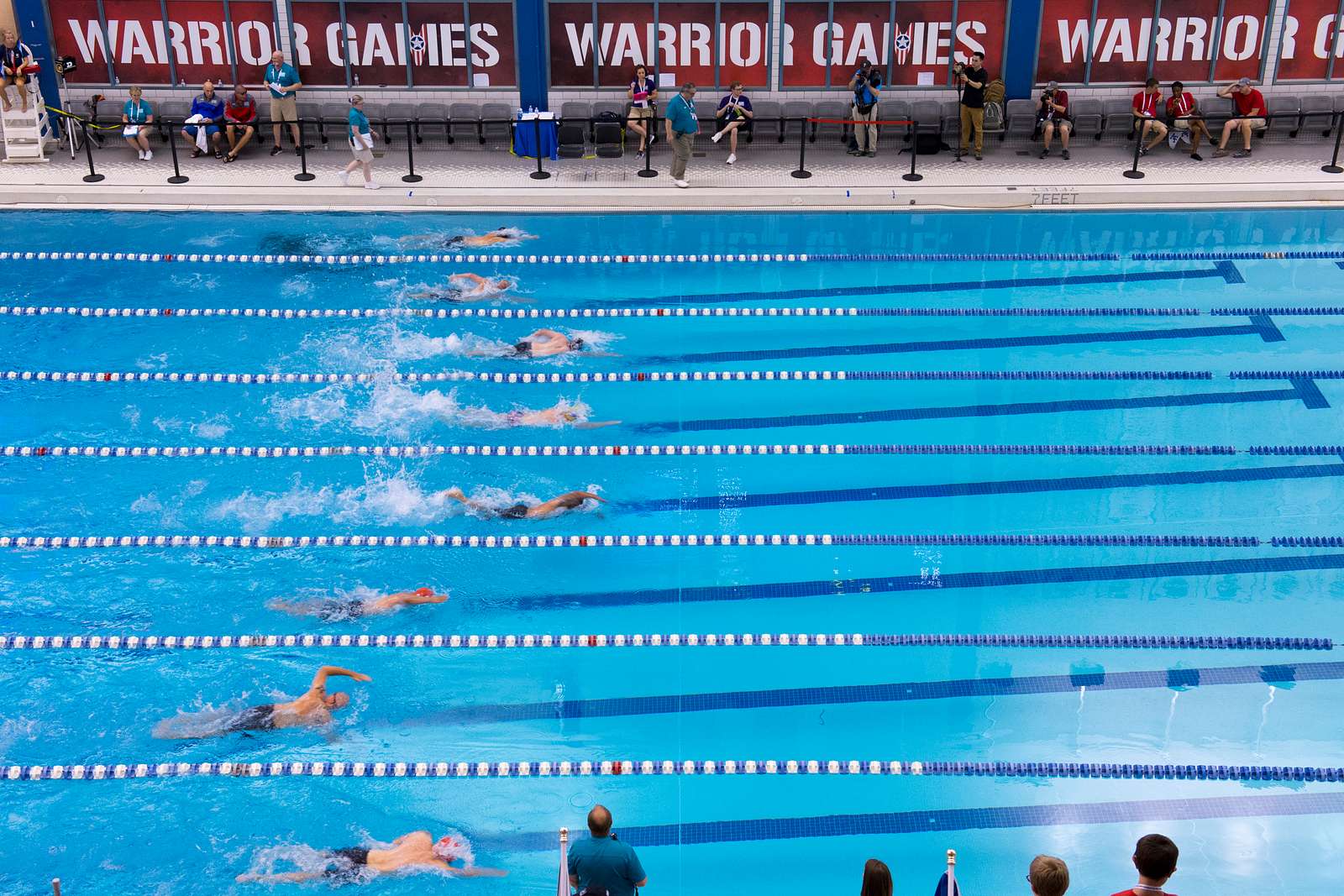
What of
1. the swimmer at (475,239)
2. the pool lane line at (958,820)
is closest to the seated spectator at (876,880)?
the pool lane line at (958,820)

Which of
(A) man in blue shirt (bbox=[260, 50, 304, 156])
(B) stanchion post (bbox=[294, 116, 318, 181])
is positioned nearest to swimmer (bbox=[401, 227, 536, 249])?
(B) stanchion post (bbox=[294, 116, 318, 181])

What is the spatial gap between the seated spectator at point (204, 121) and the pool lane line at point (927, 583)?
8.54 meters

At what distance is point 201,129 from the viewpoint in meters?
14.1

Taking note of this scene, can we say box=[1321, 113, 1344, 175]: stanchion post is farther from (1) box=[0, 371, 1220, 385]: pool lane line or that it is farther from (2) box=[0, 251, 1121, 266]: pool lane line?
(1) box=[0, 371, 1220, 385]: pool lane line

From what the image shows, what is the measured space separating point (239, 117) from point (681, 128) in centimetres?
473

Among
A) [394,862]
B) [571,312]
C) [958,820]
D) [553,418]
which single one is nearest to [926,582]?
[958,820]

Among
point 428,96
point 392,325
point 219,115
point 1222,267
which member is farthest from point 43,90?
point 1222,267

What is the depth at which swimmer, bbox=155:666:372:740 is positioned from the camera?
6.57 m

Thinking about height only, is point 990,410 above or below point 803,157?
below

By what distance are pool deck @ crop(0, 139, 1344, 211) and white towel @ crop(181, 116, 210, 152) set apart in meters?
0.17

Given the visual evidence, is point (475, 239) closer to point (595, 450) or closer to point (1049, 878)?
point (595, 450)

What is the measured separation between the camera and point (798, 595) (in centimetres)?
757

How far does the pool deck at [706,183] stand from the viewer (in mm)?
12883

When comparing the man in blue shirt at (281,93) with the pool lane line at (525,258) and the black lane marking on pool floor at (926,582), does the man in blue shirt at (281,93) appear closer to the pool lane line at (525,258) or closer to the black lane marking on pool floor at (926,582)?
the pool lane line at (525,258)
